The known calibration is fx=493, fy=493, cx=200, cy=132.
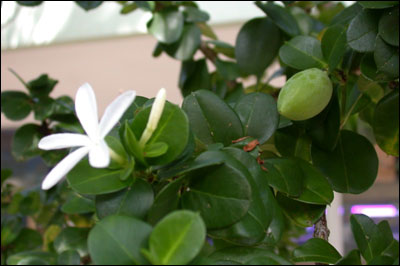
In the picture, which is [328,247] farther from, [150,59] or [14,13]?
[14,13]

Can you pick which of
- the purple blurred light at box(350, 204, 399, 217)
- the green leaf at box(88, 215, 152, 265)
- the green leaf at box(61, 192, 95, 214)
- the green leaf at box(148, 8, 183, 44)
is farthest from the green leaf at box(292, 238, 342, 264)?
the purple blurred light at box(350, 204, 399, 217)

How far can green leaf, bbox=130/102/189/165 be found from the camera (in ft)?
0.85

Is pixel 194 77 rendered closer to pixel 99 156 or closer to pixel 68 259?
pixel 68 259

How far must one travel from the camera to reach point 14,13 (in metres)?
1.37

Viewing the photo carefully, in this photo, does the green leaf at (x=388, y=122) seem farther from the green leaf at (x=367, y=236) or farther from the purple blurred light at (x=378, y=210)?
the purple blurred light at (x=378, y=210)

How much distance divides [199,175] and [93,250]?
8cm

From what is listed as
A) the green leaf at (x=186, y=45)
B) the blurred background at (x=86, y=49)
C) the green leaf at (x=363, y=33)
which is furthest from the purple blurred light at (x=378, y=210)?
the green leaf at (x=363, y=33)

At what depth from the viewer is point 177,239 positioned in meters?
0.21

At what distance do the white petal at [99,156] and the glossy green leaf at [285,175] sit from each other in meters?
0.13

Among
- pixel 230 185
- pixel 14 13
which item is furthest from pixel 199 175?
pixel 14 13

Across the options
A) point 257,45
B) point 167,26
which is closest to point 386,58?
point 257,45

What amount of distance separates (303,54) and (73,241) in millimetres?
324

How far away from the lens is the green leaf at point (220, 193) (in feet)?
0.81

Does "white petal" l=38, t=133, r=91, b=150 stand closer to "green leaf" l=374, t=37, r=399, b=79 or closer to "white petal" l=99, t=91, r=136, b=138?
"white petal" l=99, t=91, r=136, b=138
